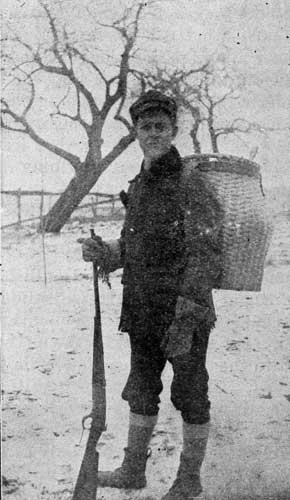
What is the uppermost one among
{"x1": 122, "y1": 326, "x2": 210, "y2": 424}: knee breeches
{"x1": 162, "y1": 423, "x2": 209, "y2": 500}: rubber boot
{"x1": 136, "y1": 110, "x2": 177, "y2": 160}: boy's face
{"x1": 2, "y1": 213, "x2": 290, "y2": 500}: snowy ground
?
{"x1": 136, "y1": 110, "x2": 177, "y2": 160}: boy's face

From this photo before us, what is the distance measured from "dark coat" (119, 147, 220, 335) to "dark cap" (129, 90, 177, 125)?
0.60 feet

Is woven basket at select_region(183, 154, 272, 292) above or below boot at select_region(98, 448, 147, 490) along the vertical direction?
above

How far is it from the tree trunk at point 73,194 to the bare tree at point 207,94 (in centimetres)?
307

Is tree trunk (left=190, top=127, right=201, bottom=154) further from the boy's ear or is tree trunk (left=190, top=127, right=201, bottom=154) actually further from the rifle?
the rifle

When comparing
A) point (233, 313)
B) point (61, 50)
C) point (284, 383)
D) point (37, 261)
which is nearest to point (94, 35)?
point (61, 50)

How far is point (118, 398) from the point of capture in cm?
332

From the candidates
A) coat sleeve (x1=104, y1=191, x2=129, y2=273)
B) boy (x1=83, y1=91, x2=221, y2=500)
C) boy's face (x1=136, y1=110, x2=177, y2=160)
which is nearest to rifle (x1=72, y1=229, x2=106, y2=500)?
boy (x1=83, y1=91, x2=221, y2=500)

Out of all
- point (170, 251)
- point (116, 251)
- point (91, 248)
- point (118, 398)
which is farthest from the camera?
point (118, 398)

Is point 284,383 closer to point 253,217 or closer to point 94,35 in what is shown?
point 253,217

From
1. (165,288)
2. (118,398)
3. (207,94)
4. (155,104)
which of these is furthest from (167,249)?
(207,94)

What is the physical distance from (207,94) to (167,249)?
1708cm

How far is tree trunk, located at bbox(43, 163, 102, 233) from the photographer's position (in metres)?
14.2

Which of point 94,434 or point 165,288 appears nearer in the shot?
point 94,434

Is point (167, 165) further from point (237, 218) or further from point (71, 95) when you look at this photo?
point (71, 95)
